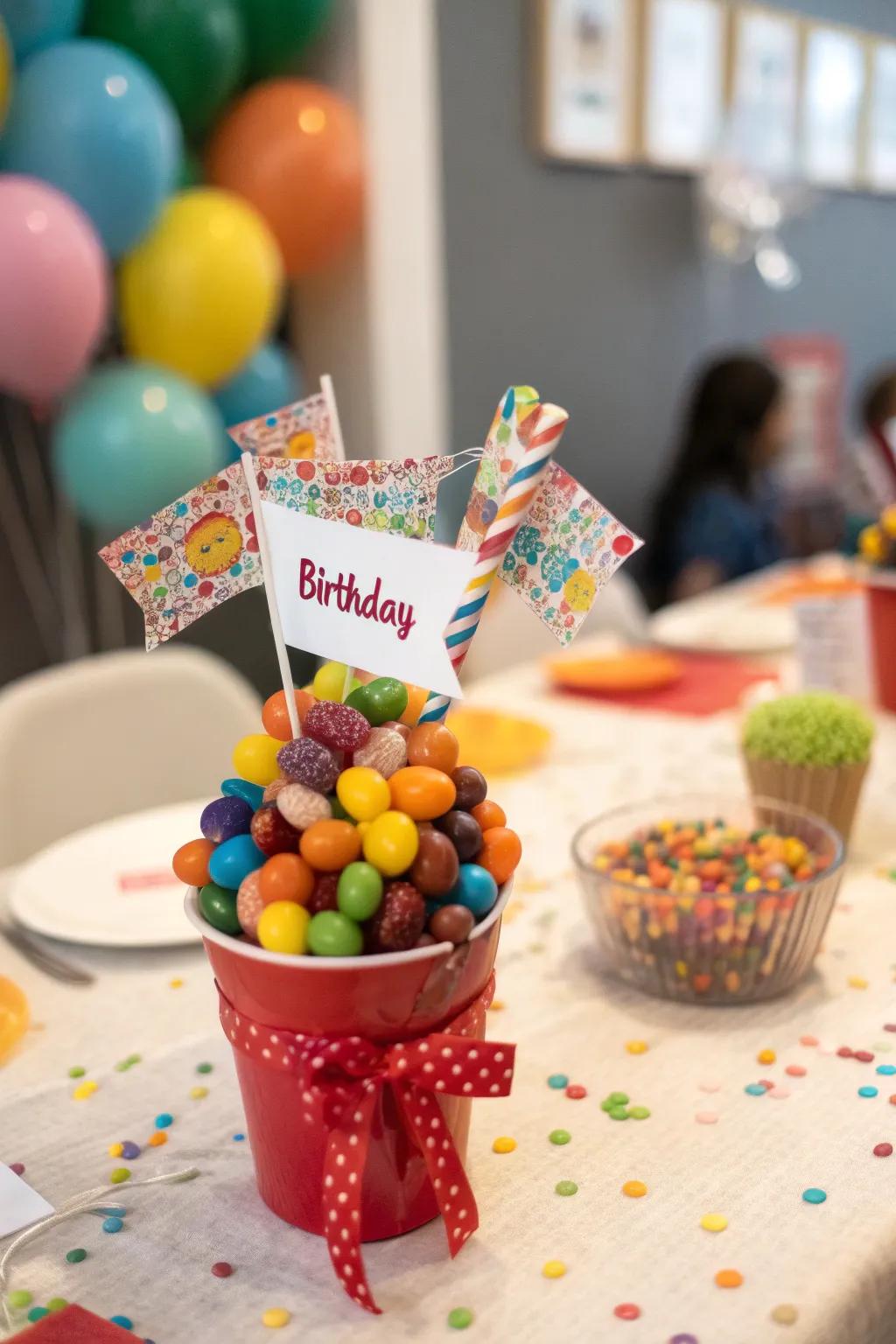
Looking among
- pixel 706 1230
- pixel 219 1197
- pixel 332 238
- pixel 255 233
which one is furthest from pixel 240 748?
pixel 332 238

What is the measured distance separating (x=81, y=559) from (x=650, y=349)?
2.00 m

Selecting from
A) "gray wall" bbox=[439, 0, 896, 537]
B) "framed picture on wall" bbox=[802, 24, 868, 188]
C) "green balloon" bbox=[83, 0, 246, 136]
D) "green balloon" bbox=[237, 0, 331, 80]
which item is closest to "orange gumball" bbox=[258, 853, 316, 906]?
"green balloon" bbox=[83, 0, 246, 136]

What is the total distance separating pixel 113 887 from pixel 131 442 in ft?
3.64

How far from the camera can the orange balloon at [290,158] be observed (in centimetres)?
231

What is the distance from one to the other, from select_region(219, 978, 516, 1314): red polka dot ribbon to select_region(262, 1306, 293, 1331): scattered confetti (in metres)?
0.03

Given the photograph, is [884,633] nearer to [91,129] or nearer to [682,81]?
[91,129]

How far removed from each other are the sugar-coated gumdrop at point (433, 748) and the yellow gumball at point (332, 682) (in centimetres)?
8

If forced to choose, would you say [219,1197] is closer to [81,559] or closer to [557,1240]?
[557,1240]

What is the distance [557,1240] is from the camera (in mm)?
663

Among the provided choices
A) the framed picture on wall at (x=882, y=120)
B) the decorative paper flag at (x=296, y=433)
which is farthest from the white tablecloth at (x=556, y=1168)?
the framed picture on wall at (x=882, y=120)

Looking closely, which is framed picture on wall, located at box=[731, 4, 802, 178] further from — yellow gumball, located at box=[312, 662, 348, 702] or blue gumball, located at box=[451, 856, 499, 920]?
blue gumball, located at box=[451, 856, 499, 920]

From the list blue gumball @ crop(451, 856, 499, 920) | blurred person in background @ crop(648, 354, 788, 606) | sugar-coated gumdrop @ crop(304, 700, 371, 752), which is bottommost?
blurred person in background @ crop(648, 354, 788, 606)

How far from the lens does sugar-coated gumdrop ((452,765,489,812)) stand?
2.27 feet

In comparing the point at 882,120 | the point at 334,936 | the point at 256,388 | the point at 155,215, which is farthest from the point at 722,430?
the point at 334,936
